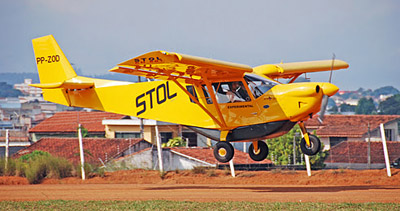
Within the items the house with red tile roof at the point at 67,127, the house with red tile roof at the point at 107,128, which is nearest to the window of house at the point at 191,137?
the house with red tile roof at the point at 107,128

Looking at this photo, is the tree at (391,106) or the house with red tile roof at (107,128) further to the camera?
the tree at (391,106)

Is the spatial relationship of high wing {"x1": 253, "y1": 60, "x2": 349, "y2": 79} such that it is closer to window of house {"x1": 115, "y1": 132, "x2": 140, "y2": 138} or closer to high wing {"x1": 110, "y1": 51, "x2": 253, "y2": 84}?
high wing {"x1": 110, "y1": 51, "x2": 253, "y2": 84}

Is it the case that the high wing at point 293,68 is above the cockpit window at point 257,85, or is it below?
above

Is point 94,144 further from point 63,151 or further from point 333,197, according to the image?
point 333,197

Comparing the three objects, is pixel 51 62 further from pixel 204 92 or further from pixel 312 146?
pixel 312 146

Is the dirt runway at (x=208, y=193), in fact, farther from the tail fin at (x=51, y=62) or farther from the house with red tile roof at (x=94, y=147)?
the house with red tile roof at (x=94, y=147)

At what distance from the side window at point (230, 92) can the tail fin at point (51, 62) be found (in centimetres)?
649

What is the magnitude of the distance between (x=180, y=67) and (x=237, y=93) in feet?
7.09

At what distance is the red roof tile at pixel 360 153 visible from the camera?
102 feet

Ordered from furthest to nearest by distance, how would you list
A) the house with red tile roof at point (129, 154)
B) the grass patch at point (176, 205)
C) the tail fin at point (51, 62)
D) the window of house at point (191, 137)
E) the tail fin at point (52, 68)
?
the window of house at point (191, 137) → the house with red tile roof at point (129, 154) → the tail fin at point (51, 62) → the tail fin at point (52, 68) → the grass patch at point (176, 205)

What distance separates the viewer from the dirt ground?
15797 mm

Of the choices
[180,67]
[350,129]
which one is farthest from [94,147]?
[350,129]

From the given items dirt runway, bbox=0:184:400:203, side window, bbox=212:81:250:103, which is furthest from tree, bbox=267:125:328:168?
side window, bbox=212:81:250:103

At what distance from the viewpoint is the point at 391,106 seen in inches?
5723
